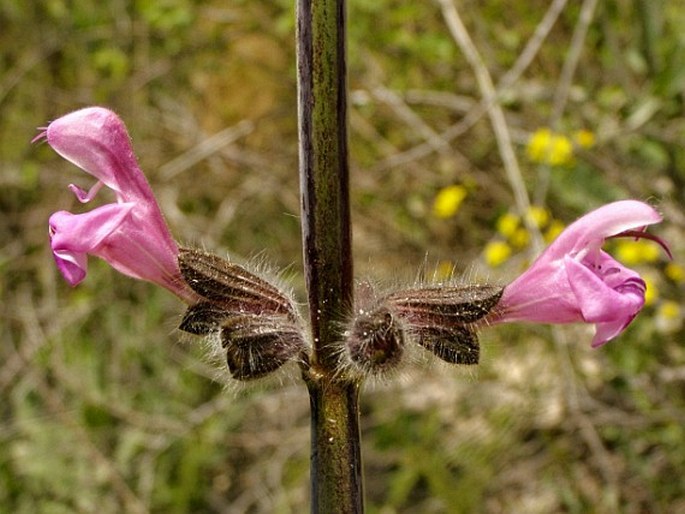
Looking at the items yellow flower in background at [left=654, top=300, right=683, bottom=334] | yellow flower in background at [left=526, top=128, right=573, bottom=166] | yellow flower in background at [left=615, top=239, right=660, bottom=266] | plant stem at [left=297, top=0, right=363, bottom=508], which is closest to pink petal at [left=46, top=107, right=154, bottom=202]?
plant stem at [left=297, top=0, right=363, bottom=508]

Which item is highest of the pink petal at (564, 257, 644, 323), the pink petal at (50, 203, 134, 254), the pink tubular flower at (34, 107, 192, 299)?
the pink tubular flower at (34, 107, 192, 299)

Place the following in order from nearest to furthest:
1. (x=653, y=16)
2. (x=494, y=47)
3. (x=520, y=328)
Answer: (x=653, y=16) < (x=520, y=328) < (x=494, y=47)

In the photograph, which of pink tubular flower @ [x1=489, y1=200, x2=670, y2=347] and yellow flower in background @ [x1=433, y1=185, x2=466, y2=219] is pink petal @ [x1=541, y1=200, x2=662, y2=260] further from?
yellow flower in background @ [x1=433, y1=185, x2=466, y2=219]

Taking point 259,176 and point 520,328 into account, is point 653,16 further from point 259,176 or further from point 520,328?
point 259,176

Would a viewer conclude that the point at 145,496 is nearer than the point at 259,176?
Yes

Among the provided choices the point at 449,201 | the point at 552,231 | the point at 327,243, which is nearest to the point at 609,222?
the point at 327,243

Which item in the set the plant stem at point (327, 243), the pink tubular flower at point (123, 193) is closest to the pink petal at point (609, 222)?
the plant stem at point (327, 243)

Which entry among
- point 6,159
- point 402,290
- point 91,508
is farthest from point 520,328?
point 6,159
